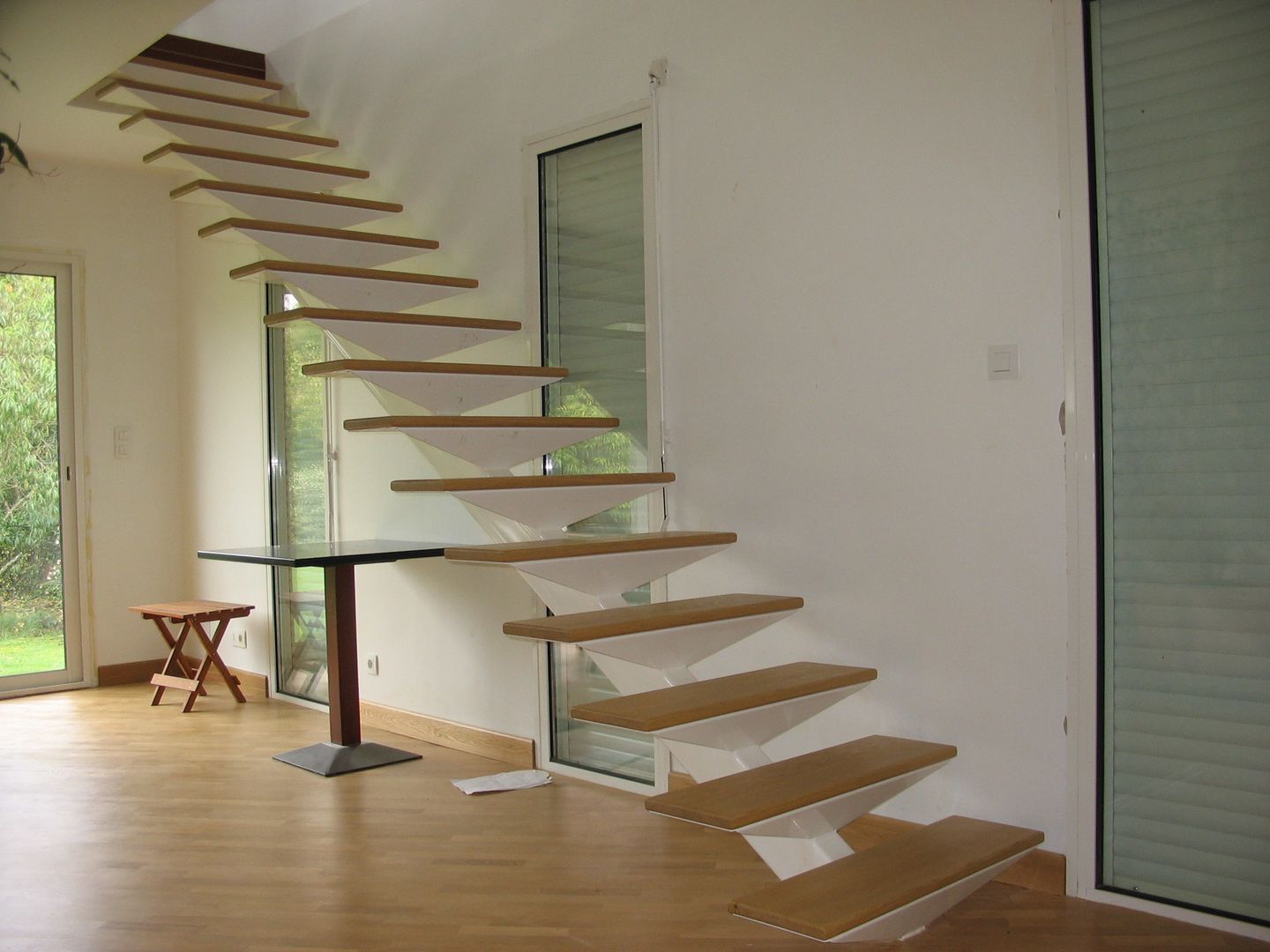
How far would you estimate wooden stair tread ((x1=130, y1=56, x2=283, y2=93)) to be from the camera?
475 cm

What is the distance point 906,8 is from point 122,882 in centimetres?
318

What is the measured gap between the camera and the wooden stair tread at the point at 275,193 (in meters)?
4.14

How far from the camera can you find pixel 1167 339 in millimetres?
2631

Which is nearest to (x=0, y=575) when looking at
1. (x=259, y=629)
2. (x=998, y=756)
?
(x=259, y=629)

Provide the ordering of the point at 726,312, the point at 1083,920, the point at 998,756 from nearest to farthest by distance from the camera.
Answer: the point at 1083,920
the point at 998,756
the point at 726,312

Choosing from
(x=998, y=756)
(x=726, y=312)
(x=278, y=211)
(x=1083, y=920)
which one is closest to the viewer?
(x=1083, y=920)

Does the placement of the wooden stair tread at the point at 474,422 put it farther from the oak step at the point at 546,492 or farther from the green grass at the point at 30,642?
the green grass at the point at 30,642

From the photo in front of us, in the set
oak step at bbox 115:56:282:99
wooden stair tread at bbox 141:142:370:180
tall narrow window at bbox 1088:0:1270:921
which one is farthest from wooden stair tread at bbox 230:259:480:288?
tall narrow window at bbox 1088:0:1270:921

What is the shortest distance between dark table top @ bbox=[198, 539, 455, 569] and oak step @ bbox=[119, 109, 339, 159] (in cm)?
171

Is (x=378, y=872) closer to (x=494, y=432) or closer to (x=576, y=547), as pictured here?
(x=576, y=547)

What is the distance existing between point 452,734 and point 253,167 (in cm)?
245

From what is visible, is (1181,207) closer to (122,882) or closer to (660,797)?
(660,797)

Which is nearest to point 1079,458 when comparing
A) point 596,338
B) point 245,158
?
point 596,338

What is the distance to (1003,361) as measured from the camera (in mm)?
2832
